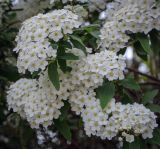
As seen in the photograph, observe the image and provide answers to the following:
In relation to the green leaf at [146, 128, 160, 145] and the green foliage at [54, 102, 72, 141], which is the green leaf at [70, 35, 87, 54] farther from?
the green leaf at [146, 128, 160, 145]

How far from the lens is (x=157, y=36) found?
3.26 m

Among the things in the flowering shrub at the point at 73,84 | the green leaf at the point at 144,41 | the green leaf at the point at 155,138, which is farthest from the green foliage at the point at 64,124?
the green leaf at the point at 144,41

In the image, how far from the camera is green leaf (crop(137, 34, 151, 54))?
2.94 m

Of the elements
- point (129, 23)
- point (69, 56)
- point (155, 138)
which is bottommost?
point (155, 138)

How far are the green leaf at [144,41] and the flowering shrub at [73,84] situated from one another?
14 mm

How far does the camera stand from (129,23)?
3025 mm

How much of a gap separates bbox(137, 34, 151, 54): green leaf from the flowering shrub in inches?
0.6

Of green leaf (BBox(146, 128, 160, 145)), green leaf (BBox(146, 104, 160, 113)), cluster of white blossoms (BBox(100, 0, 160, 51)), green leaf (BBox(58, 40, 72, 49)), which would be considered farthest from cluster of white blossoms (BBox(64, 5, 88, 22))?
green leaf (BBox(146, 128, 160, 145))

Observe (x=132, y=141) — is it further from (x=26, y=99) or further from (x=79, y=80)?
(x=26, y=99)

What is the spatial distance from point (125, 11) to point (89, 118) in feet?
2.93

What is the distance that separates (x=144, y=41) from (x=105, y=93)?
2.00ft

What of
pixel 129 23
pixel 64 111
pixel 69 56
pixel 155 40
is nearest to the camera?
pixel 69 56

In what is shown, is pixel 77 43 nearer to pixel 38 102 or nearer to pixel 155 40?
pixel 38 102

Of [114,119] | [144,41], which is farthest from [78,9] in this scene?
[114,119]
